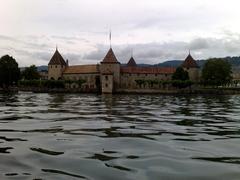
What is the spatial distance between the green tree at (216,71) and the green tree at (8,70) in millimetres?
51375

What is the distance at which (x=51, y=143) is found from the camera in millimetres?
13102

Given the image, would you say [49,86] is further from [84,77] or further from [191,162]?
[191,162]

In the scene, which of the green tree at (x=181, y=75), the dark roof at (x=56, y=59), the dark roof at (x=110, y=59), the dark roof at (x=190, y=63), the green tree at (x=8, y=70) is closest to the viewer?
the green tree at (x=8, y=70)

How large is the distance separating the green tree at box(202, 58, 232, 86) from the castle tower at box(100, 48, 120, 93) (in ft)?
80.2

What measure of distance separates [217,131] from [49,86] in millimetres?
98336

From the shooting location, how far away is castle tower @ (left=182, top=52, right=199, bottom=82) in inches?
4710

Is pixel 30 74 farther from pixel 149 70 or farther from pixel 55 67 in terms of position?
pixel 149 70

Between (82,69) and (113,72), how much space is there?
17.2 meters

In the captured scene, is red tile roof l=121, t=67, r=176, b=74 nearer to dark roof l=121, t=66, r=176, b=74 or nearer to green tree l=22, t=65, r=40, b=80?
dark roof l=121, t=66, r=176, b=74

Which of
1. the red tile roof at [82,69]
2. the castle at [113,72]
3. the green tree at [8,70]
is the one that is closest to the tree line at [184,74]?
the green tree at [8,70]

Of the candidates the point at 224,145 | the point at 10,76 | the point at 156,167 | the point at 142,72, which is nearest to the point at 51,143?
the point at 156,167

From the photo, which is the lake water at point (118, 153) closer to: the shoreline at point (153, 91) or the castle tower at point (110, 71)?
the shoreline at point (153, 91)

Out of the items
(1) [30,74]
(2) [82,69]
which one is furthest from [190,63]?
(1) [30,74]

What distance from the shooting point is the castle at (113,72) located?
111562 mm
